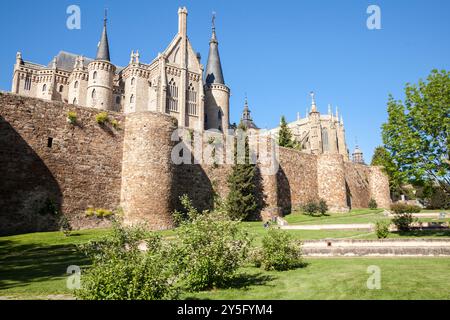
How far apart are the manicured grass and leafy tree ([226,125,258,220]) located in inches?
688

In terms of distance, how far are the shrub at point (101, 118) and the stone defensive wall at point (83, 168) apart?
217 mm

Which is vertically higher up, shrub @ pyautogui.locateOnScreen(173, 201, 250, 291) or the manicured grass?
shrub @ pyautogui.locateOnScreen(173, 201, 250, 291)

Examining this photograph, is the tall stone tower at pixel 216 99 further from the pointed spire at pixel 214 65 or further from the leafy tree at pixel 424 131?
the leafy tree at pixel 424 131

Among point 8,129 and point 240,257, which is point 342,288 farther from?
point 8,129

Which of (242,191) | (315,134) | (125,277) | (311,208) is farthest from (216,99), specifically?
(125,277)

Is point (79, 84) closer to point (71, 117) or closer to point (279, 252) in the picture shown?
point (71, 117)

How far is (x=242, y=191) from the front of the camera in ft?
94.5

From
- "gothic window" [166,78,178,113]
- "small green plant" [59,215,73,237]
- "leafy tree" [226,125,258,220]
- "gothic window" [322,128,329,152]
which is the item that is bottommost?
"small green plant" [59,215,73,237]

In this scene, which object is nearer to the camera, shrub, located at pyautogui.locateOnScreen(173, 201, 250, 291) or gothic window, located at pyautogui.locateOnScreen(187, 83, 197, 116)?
shrub, located at pyautogui.locateOnScreen(173, 201, 250, 291)

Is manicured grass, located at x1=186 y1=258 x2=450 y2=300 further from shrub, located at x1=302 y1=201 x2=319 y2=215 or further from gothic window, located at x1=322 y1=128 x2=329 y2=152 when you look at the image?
gothic window, located at x1=322 y1=128 x2=329 y2=152

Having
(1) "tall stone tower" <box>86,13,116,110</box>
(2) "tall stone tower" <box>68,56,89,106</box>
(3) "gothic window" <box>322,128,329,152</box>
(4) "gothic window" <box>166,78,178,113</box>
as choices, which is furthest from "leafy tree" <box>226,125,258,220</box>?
(3) "gothic window" <box>322,128,329,152</box>

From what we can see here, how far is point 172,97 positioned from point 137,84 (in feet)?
21.0

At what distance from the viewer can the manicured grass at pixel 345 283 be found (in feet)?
22.8

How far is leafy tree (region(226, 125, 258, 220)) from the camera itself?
2811 centimetres
